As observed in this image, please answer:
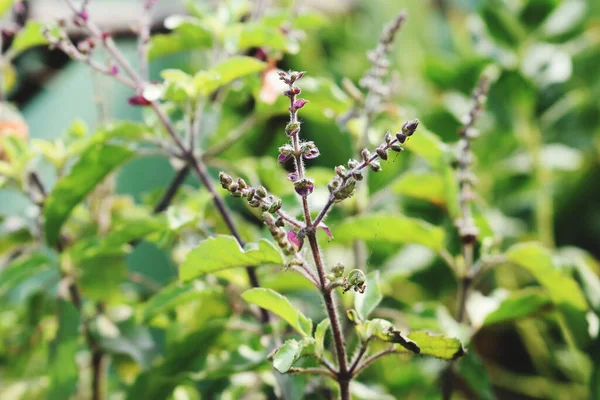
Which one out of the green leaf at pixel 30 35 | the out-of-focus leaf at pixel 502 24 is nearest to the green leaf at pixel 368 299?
the green leaf at pixel 30 35

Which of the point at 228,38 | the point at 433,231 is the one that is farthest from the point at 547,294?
the point at 228,38

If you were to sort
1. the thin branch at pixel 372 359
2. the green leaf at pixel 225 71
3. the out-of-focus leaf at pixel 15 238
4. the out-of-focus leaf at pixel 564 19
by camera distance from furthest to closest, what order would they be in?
the out-of-focus leaf at pixel 564 19, the out-of-focus leaf at pixel 15 238, the green leaf at pixel 225 71, the thin branch at pixel 372 359

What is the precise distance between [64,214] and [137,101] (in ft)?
0.56

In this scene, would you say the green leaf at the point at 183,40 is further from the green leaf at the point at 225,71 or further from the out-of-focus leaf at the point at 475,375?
the out-of-focus leaf at the point at 475,375

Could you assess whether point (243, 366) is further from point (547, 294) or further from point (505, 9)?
point (505, 9)

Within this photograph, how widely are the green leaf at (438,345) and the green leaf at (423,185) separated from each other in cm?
33

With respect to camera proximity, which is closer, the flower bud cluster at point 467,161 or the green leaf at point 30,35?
the flower bud cluster at point 467,161

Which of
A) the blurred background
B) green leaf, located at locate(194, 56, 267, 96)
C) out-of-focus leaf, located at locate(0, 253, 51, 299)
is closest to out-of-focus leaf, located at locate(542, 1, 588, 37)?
the blurred background

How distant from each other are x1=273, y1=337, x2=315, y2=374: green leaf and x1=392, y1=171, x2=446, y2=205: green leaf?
36 centimetres

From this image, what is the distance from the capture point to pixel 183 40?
82 cm

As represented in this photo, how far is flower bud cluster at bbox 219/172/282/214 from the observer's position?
1.37ft

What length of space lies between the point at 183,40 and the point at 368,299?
1.50 feet

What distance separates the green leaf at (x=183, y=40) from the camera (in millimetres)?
775

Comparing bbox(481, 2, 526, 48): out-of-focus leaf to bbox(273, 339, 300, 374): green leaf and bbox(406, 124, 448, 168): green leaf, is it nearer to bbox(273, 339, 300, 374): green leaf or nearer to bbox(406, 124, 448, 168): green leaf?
bbox(406, 124, 448, 168): green leaf
